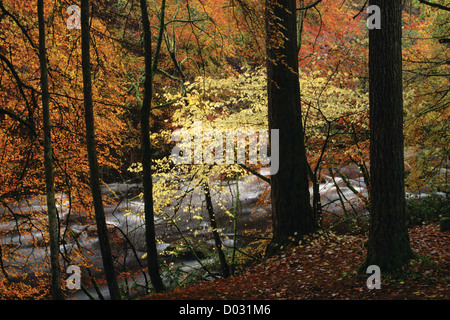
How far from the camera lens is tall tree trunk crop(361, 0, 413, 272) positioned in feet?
16.0

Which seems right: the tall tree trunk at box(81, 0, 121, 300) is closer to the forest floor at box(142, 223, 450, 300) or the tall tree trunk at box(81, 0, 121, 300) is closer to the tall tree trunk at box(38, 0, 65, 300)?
the tall tree trunk at box(38, 0, 65, 300)

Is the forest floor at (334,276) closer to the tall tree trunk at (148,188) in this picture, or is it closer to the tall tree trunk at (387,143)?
the tall tree trunk at (387,143)

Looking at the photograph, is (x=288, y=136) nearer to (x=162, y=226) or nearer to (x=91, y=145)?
(x=91, y=145)

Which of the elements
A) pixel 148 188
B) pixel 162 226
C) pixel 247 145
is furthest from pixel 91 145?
pixel 162 226

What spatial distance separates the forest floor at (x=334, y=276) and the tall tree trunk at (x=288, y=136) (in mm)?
563

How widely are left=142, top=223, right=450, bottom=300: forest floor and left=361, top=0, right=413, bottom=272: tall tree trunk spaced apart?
347 mm

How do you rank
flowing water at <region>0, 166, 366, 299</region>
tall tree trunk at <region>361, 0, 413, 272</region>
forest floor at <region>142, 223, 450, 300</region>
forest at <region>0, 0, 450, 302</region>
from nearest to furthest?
forest floor at <region>142, 223, 450, 300</region>, tall tree trunk at <region>361, 0, 413, 272</region>, forest at <region>0, 0, 450, 302</region>, flowing water at <region>0, 166, 366, 299</region>

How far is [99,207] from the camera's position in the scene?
5395 millimetres

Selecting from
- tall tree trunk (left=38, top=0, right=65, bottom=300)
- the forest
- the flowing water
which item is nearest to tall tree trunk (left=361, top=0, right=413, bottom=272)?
the forest

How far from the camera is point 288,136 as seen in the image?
739 cm

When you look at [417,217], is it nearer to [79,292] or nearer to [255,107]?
[255,107]

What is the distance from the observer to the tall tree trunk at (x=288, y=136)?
7.32 metres

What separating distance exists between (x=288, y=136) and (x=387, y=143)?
2651mm
